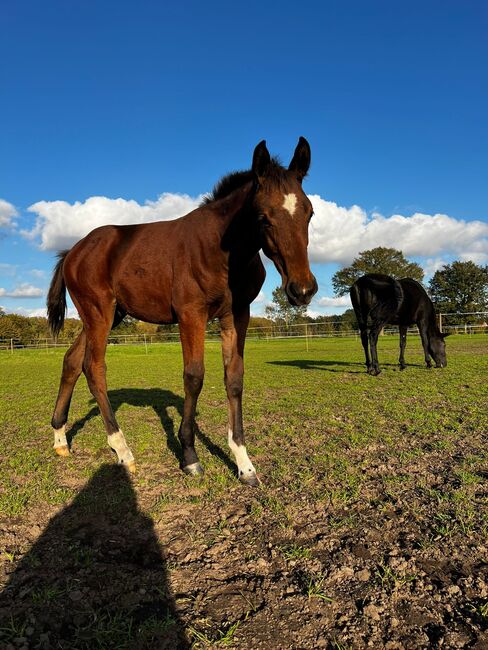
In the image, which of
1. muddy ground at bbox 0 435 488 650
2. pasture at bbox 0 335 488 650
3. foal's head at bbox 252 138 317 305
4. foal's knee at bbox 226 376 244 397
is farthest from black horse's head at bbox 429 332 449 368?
foal's head at bbox 252 138 317 305

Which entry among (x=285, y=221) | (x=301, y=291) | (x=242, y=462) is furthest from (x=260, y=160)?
(x=242, y=462)

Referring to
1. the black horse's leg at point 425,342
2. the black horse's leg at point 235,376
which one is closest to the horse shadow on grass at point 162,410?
the black horse's leg at point 235,376

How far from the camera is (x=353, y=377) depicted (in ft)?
35.3

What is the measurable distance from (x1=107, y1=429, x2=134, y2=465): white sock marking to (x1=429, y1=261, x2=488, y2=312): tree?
67720 mm

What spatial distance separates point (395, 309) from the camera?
39.9 ft

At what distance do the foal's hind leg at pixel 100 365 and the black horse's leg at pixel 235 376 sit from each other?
1197mm

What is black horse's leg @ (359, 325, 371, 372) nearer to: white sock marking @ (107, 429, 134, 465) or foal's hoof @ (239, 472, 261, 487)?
foal's hoof @ (239, 472, 261, 487)

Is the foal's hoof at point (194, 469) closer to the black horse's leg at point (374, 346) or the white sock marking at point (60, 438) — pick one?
the white sock marking at point (60, 438)

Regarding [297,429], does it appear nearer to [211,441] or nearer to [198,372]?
[211,441]

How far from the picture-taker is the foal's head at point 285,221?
3.04m

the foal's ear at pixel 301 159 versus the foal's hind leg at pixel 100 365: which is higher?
the foal's ear at pixel 301 159

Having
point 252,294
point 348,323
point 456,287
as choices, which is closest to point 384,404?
point 252,294

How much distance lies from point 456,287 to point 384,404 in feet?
219

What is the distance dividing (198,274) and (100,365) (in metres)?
1.61
